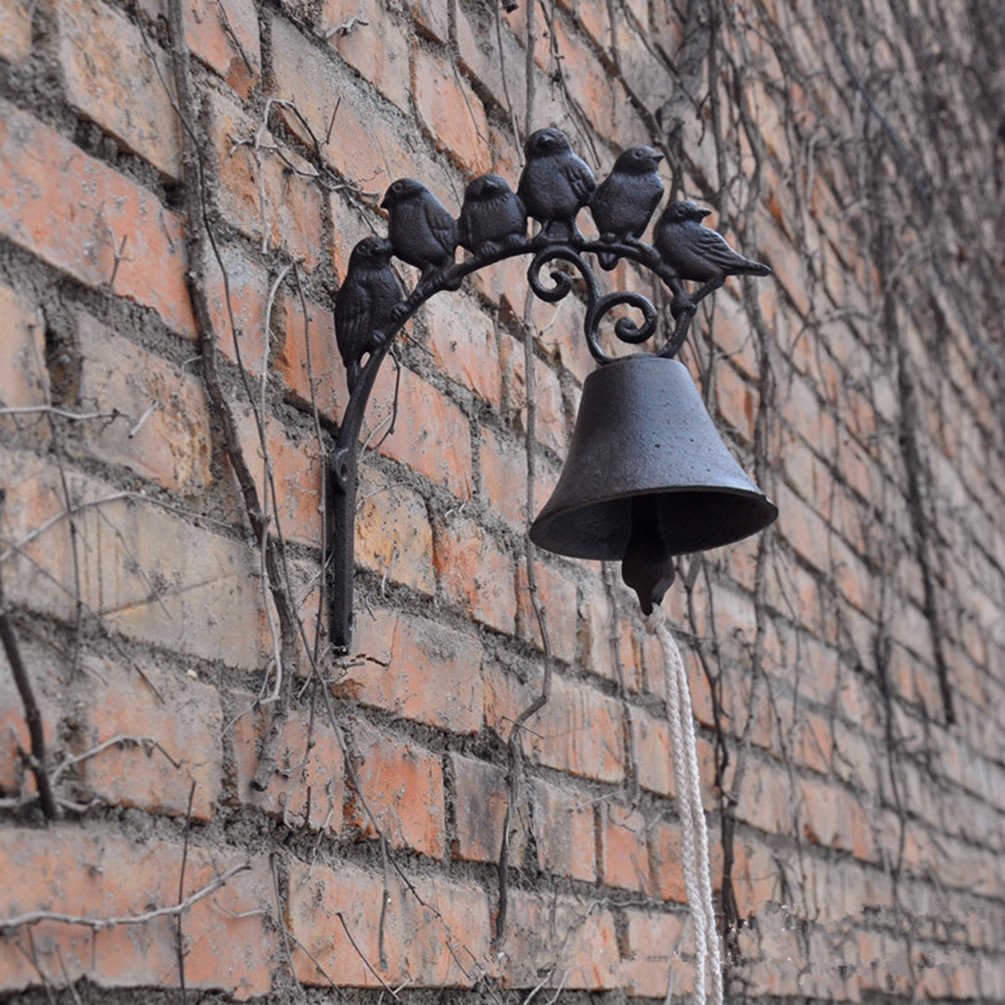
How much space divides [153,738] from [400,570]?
1.23 ft

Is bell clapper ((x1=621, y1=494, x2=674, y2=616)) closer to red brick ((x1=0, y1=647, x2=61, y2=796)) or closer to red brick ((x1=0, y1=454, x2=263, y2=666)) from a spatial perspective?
red brick ((x1=0, y1=454, x2=263, y2=666))

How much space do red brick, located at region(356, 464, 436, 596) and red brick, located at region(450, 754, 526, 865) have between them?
0.16 meters

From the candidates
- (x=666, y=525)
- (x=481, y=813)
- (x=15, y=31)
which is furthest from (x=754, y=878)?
(x=15, y=31)

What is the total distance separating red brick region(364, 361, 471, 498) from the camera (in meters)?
1.35

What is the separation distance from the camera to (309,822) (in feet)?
3.76

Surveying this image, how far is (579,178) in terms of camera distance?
1194 mm

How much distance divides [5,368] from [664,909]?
3.58ft

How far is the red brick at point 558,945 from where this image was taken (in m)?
1.42

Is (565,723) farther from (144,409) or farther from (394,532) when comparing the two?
(144,409)

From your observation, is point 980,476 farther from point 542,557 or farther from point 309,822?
point 309,822

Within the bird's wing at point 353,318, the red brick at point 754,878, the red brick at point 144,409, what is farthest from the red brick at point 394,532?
the red brick at point 754,878

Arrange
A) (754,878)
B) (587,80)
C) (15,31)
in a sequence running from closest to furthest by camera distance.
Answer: (15,31)
(587,80)
(754,878)

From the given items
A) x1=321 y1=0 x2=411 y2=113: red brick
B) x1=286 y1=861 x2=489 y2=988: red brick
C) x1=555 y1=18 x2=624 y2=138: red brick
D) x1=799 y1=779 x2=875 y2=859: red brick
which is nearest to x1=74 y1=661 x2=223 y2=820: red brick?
x1=286 y1=861 x2=489 y2=988: red brick

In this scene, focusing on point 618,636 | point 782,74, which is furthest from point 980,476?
point 618,636
